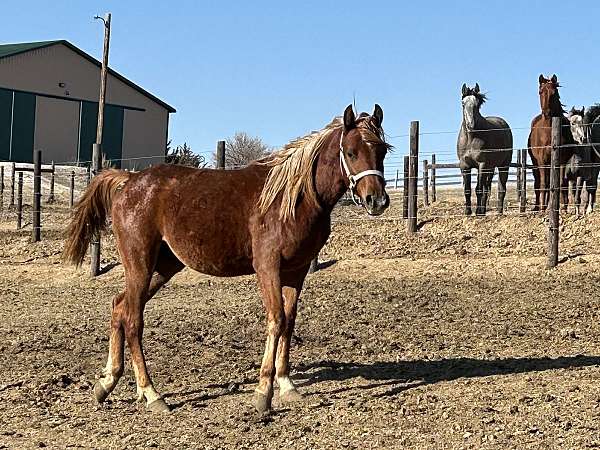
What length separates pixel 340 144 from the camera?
616cm

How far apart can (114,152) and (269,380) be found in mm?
37215

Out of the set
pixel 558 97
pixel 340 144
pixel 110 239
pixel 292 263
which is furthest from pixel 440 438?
pixel 110 239

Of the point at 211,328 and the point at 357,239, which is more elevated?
the point at 357,239

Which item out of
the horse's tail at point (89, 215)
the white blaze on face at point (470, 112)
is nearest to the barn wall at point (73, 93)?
the white blaze on face at point (470, 112)

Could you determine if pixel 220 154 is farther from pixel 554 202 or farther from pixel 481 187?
pixel 554 202

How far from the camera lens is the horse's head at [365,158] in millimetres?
5895

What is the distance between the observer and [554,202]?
1231 cm

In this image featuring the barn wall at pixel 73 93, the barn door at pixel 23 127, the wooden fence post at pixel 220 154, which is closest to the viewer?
the wooden fence post at pixel 220 154

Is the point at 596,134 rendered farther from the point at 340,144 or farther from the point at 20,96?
the point at 20,96

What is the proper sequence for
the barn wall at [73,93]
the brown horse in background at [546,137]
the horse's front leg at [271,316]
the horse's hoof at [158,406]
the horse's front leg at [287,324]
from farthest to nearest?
the barn wall at [73,93] < the brown horse in background at [546,137] < the horse's front leg at [287,324] < the horse's hoof at [158,406] < the horse's front leg at [271,316]

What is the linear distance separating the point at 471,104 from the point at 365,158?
10.4 metres

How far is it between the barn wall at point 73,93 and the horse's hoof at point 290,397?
34.5 metres

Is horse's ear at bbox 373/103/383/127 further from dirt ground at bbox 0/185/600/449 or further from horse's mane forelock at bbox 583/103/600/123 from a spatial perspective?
horse's mane forelock at bbox 583/103/600/123

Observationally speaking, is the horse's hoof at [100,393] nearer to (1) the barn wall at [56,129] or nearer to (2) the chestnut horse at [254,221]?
(2) the chestnut horse at [254,221]
